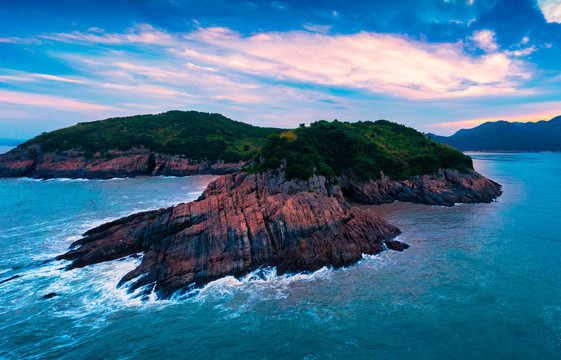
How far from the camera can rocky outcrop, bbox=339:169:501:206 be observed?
173ft

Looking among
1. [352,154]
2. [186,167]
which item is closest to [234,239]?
[352,154]

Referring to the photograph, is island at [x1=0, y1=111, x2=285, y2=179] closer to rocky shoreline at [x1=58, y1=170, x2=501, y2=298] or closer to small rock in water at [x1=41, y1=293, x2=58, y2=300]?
rocky shoreline at [x1=58, y1=170, x2=501, y2=298]

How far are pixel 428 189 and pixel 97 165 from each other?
111m

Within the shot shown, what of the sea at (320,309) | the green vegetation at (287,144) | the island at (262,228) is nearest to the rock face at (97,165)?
the green vegetation at (287,144)

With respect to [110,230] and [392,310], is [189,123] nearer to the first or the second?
[110,230]

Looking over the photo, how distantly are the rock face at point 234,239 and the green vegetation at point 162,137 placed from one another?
84.3 m

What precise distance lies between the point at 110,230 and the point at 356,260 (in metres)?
32.7

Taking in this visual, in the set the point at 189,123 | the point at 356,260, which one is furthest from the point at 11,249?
the point at 189,123

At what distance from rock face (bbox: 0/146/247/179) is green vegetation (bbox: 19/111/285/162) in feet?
14.8

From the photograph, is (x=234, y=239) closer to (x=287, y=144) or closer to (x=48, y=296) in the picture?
(x=48, y=296)

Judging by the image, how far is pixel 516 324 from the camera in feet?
59.8

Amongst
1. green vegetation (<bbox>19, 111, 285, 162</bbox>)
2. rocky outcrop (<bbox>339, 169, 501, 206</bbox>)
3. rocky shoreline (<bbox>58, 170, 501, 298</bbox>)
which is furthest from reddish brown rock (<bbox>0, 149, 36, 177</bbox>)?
rocky outcrop (<bbox>339, 169, 501, 206</bbox>)

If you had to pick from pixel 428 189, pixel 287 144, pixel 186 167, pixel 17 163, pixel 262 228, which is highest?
pixel 287 144

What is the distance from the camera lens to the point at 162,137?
413 feet
